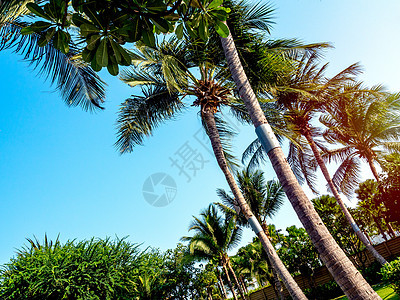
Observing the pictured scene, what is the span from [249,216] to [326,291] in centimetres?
1385

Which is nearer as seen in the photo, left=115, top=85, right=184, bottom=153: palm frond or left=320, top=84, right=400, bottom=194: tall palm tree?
left=115, top=85, right=184, bottom=153: palm frond

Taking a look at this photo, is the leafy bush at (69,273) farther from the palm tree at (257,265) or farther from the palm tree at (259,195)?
the palm tree at (257,265)

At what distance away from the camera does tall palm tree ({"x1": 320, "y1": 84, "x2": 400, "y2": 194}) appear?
12.1m

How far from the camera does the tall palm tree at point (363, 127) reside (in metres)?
12.1

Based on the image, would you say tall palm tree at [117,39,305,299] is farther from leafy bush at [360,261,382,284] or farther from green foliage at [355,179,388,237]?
leafy bush at [360,261,382,284]

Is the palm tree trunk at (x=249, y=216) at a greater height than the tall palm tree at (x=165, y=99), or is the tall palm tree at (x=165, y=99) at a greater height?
the tall palm tree at (x=165, y=99)

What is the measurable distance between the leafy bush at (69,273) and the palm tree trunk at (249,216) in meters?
8.76

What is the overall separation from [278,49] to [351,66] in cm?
703

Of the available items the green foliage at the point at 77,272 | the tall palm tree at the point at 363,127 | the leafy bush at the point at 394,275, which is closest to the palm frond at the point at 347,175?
the tall palm tree at the point at 363,127

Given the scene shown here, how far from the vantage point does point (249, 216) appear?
22.1 feet

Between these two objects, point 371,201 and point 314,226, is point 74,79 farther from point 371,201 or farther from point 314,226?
point 371,201

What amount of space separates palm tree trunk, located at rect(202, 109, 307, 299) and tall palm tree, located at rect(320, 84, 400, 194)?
7884 millimetres

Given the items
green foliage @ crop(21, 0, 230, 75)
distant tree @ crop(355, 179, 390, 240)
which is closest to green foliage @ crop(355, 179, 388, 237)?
distant tree @ crop(355, 179, 390, 240)

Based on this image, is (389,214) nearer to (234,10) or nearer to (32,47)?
(234,10)
